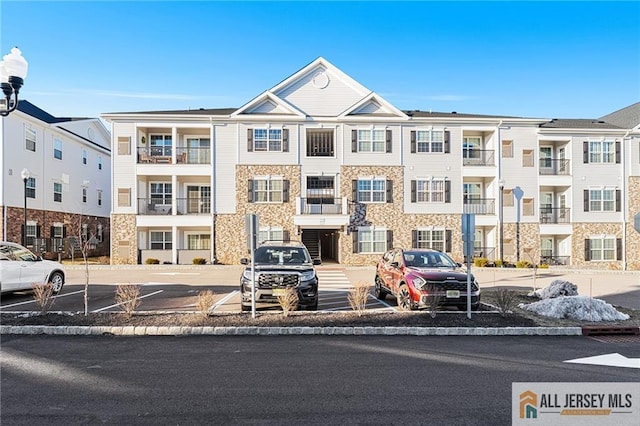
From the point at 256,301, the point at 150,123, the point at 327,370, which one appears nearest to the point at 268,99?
the point at 150,123

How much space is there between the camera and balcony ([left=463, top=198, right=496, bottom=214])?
25.8 meters

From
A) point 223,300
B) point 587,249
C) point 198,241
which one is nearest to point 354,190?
point 198,241

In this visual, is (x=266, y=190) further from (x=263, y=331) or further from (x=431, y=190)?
(x=263, y=331)

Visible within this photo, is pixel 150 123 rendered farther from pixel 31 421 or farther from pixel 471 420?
pixel 471 420

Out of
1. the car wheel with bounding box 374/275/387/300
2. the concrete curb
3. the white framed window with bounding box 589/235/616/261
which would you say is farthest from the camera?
the white framed window with bounding box 589/235/616/261

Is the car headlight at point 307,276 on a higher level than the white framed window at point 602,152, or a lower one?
lower

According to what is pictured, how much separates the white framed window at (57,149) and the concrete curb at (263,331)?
26.2m

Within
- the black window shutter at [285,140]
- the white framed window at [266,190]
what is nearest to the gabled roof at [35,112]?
the white framed window at [266,190]

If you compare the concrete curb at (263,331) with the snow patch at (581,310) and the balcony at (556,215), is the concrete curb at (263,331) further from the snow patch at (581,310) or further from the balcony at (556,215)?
the balcony at (556,215)

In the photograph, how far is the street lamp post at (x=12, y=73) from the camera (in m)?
6.89

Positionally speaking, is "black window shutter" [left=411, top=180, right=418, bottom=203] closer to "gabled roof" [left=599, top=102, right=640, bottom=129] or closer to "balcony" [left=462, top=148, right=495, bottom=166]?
Answer: "balcony" [left=462, top=148, right=495, bottom=166]

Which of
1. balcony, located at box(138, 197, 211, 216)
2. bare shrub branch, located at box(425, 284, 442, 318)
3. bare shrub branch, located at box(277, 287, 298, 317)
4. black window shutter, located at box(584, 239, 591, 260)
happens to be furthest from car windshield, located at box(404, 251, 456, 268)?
black window shutter, located at box(584, 239, 591, 260)

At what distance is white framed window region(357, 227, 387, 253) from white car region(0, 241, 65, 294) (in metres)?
17.7

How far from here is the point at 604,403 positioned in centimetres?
461
